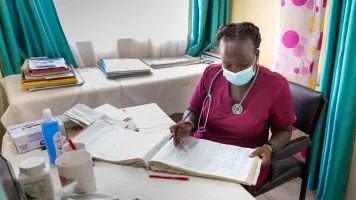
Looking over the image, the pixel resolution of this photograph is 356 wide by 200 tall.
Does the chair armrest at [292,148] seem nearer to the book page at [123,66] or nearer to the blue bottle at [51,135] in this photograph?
the blue bottle at [51,135]

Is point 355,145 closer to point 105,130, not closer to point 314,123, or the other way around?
point 314,123

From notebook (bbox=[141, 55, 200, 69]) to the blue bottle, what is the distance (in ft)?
3.87

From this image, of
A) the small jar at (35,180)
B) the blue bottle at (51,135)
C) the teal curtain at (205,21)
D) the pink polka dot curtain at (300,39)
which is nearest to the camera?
the small jar at (35,180)

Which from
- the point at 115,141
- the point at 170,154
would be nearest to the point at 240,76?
the point at 170,154

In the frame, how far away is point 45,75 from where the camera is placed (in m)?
1.57

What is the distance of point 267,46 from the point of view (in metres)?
2.08

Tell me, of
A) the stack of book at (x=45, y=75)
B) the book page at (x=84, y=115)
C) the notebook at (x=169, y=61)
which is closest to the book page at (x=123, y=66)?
the notebook at (x=169, y=61)

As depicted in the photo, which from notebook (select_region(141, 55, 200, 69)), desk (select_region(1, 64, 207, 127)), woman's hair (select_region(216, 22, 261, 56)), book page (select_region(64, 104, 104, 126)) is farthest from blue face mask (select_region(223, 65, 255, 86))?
notebook (select_region(141, 55, 200, 69))

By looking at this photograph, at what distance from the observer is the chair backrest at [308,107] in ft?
3.86

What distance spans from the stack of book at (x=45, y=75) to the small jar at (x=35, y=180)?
0.98 m

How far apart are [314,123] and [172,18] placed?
1.54 m

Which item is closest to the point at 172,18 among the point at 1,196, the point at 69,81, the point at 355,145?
the point at 69,81

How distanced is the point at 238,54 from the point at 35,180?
0.85 meters

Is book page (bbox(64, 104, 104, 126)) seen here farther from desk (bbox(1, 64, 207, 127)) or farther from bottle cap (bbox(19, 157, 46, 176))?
bottle cap (bbox(19, 157, 46, 176))
